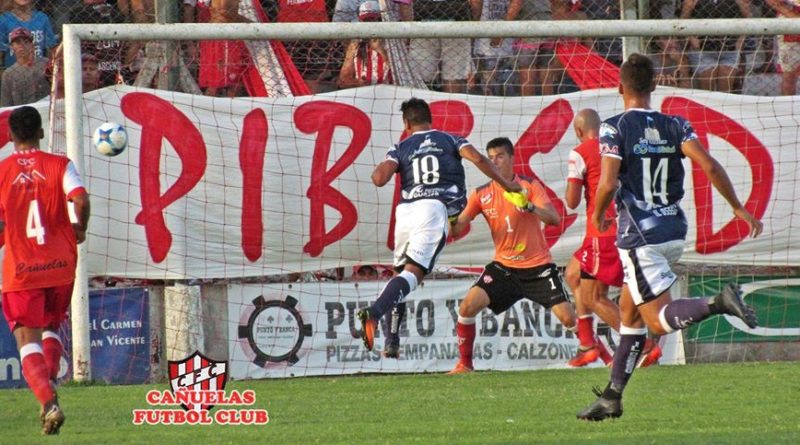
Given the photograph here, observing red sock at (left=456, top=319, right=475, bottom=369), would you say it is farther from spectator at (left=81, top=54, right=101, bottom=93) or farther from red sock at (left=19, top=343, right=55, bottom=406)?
red sock at (left=19, top=343, right=55, bottom=406)

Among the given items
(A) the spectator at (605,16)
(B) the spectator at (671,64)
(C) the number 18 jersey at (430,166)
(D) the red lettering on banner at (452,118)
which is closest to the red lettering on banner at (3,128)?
(D) the red lettering on banner at (452,118)

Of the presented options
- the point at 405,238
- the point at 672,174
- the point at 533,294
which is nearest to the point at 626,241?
the point at 672,174

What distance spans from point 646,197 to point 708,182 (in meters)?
6.14

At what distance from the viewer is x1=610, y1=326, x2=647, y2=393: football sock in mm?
8133

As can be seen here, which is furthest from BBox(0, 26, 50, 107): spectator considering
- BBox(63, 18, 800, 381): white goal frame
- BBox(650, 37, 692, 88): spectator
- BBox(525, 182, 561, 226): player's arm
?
BBox(650, 37, 692, 88): spectator

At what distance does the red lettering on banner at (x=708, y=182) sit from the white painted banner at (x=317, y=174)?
0.03ft

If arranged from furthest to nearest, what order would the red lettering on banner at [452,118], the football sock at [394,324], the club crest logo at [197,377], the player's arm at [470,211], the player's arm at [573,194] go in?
the red lettering on banner at [452,118]
the player's arm at [470,211]
the football sock at [394,324]
the player's arm at [573,194]
the club crest logo at [197,377]

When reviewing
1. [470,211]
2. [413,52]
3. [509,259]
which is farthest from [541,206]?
[413,52]

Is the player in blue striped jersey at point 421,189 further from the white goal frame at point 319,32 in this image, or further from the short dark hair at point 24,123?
the short dark hair at point 24,123

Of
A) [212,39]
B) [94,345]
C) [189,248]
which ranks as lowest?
[94,345]

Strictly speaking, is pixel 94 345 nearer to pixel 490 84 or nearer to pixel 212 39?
pixel 212 39

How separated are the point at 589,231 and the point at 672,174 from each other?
434 cm

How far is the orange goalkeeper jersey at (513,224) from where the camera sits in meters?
12.8

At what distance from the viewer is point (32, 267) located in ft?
28.2
